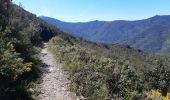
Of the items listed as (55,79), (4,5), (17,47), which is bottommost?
(55,79)

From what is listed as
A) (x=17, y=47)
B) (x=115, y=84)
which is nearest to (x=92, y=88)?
(x=115, y=84)

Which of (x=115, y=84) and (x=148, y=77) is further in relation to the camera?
(x=148, y=77)

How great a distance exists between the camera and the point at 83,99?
58.2 ft

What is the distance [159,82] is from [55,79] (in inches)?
898

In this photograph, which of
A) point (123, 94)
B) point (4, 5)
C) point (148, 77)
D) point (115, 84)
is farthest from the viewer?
point (148, 77)

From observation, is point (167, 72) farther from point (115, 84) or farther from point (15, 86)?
point (15, 86)

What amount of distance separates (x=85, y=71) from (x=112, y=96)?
18.0ft

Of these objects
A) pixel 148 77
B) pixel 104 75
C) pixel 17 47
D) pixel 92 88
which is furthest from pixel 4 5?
pixel 148 77

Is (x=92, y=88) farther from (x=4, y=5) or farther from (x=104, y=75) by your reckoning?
(x=4, y=5)

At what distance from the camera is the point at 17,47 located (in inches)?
1033

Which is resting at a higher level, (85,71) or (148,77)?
(85,71)

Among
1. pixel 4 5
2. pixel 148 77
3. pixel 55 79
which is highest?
pixel 4 5

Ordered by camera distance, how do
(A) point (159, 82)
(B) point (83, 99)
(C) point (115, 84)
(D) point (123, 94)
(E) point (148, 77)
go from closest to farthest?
(B) point (83, 99) → (D) point (123, 94) → (C) point (115, 84) → (A) point (159, 82) → (E) point (148, 77)

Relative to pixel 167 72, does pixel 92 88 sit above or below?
above
